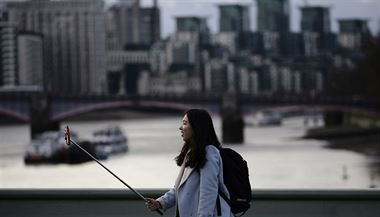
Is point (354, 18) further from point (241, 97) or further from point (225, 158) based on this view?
point (225, 158)

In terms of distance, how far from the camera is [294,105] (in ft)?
76.7

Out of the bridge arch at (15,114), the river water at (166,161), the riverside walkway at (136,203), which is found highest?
the riverside walkway at (136,203)

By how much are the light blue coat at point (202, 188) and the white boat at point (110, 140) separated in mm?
23260

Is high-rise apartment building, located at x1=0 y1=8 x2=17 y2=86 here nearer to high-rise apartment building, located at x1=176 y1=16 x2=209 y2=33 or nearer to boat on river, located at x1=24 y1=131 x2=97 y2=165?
boat on river, located at x1=24 y1=131 x2=97 y2=165

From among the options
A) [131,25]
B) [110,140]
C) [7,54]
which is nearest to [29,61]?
[7,54]

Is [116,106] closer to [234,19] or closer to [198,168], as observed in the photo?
[234,19]

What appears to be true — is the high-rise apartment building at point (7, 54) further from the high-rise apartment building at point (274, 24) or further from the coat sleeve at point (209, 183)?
the coat sleeve at point (209, 183)

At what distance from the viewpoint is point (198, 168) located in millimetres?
1587

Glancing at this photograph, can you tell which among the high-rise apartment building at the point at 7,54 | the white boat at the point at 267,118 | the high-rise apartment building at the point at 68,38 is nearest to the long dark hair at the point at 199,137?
the white boat at the point at 267,118

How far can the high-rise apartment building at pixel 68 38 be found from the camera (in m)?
24.8

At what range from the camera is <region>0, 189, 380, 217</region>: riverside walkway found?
227 cm

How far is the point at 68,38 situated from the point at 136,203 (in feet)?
77.4

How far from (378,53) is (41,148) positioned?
10.1 meters

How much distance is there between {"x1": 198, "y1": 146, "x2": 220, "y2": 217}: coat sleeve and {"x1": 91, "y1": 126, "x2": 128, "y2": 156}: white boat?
23.3m
